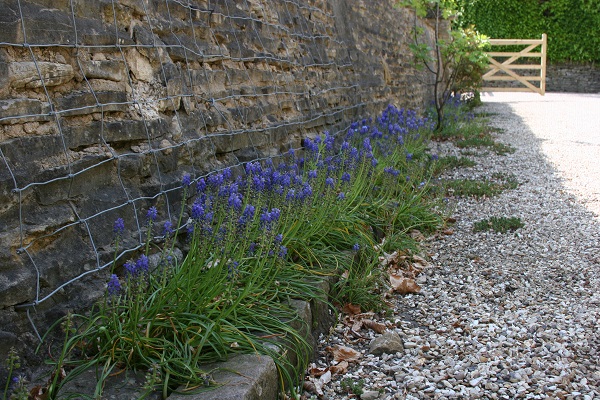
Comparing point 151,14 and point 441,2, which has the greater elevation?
point 441,2

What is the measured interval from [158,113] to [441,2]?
7.38 metres

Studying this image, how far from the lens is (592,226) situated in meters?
4.90

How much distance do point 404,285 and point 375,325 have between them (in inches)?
24.6

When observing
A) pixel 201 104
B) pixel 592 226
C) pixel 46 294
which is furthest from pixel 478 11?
pixel 46 294

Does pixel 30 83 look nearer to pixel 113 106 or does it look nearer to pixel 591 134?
pixel 113 106

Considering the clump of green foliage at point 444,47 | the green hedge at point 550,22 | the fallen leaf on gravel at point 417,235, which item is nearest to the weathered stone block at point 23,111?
the fallen leaf on gravel at point 417,235

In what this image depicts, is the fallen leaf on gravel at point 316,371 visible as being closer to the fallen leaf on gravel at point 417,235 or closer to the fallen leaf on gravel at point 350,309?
the fallen leaf on gravel at point 350,309

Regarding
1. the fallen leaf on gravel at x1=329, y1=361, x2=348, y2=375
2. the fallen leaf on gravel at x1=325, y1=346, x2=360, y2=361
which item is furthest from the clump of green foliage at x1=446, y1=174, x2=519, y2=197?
the fallen leaf on gravel at x1=329, y1=361, x2=348, y2=375

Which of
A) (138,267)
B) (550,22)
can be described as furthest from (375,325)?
(550,22)

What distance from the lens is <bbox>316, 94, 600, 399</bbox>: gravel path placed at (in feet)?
8.56

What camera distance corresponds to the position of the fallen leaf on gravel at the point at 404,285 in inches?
146

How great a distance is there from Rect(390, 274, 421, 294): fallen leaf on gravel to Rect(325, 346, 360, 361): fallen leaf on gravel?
89cm

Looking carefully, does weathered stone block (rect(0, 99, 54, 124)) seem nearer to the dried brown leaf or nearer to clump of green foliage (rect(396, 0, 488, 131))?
the dried brown leaf

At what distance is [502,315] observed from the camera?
10.9 feet
